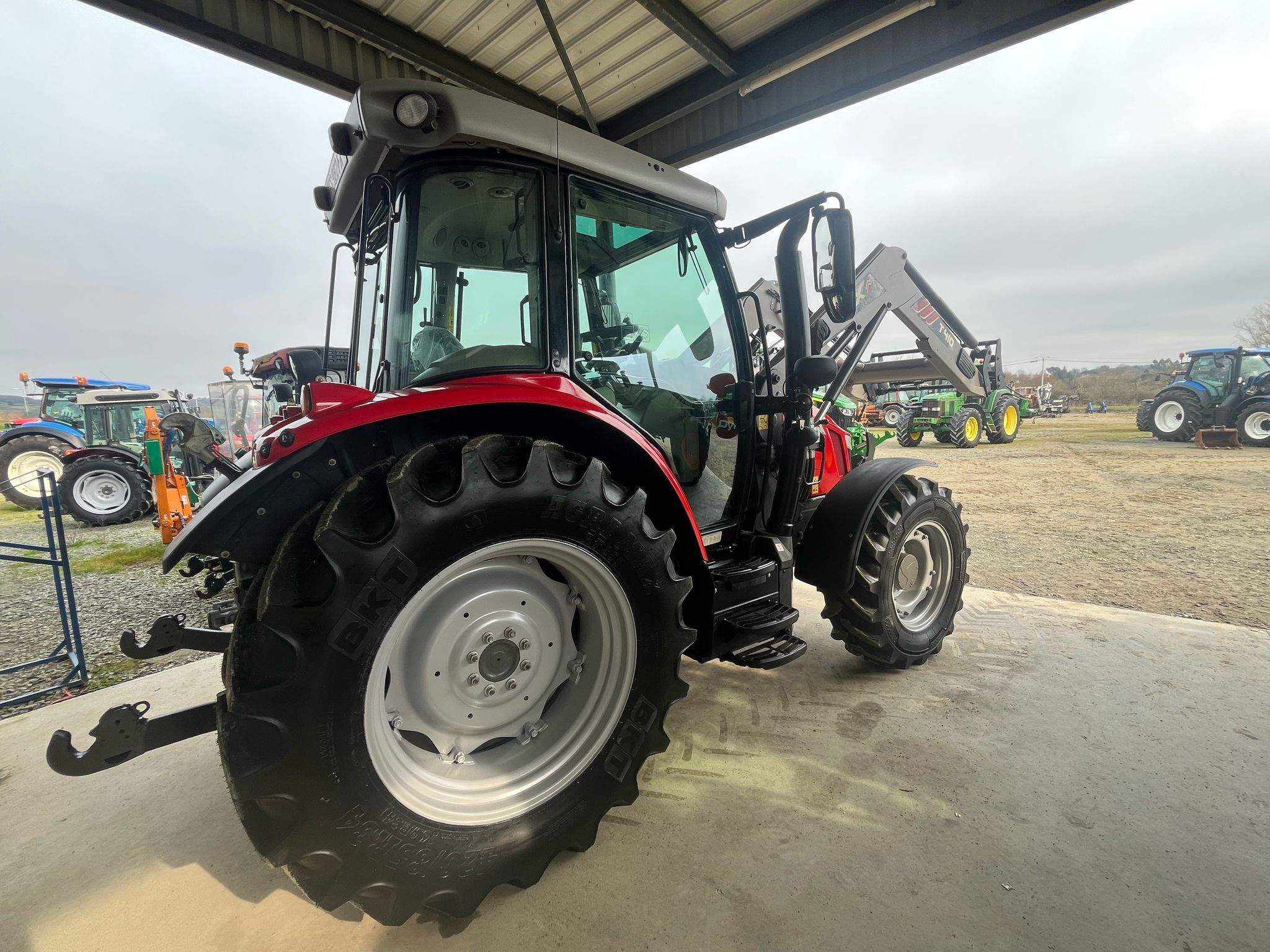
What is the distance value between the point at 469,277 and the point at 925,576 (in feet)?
9.00

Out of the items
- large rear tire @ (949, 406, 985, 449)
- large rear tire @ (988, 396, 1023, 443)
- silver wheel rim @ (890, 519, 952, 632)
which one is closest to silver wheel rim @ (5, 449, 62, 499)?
silver wheel rim @ (890, 519, 952, 632)

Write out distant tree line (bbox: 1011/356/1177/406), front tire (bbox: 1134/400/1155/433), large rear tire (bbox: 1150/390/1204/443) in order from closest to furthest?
large rear tire (bbox: 1150/390/1204/443) → front tire (bbox: 1134/400/1155/433) → distant tree line (bbox: 1011/356/1177/406)

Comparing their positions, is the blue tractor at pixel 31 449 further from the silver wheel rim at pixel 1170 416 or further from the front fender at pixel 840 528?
the silver wheel rim at pixel 1170 416

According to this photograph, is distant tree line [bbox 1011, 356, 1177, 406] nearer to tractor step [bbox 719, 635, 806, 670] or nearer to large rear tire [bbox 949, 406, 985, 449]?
large rear tire [bbox 949, 406, 985, 449]

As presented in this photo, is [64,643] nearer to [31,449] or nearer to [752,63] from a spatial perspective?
[752,63]

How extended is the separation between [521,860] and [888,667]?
2065mm

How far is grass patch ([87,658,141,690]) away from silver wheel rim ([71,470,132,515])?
6.78m

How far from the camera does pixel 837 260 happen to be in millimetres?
2400

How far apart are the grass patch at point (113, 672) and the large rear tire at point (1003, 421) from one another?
742 inches

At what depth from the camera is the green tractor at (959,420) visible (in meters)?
15.9

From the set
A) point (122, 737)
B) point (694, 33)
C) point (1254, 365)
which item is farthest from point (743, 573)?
point (1254, 365)

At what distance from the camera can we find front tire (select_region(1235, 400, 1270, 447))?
40.3 feet

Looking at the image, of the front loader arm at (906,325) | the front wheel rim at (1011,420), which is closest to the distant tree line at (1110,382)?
the front wheel rim at (1011,420)

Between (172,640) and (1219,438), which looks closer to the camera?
(172,640)
